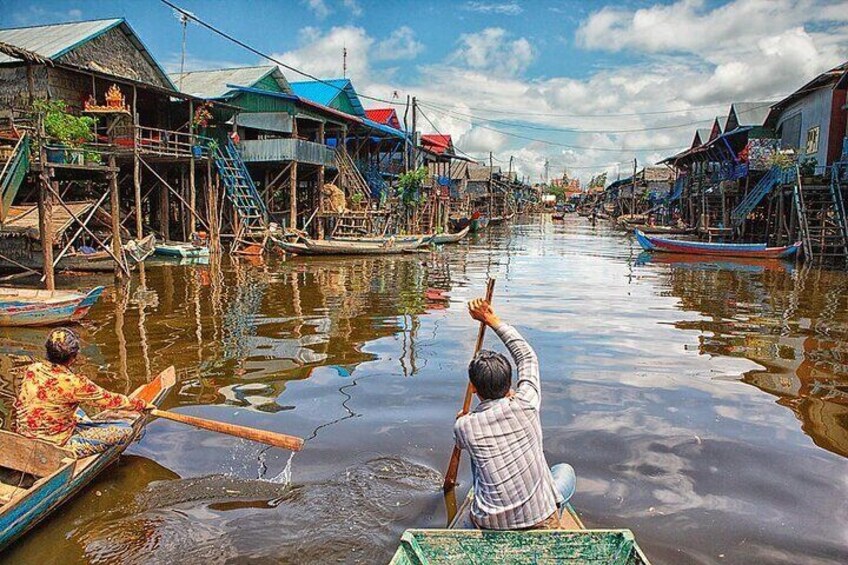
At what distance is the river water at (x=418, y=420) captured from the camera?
4.79 meters

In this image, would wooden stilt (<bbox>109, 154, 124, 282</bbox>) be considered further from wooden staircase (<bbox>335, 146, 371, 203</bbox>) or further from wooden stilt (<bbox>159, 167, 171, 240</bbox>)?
wooden staircase (<bbox>335, 146, 371, 203</bbox>)

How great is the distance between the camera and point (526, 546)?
11.6ft

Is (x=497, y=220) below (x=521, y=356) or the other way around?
the other way around

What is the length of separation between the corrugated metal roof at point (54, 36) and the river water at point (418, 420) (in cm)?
1042

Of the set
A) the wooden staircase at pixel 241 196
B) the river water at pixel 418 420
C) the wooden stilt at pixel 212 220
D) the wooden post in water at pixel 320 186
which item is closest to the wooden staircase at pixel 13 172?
the river water at pixel 418 420

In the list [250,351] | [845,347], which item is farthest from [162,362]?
[845,347]

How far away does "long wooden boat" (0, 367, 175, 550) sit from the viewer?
4270 millimetres

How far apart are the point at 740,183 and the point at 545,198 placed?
86904 mm

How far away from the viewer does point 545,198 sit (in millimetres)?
118562

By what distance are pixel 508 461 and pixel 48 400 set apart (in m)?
3.63

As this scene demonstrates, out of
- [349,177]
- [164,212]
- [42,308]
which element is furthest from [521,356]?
[349,177]

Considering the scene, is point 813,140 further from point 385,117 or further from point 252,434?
point 252,434

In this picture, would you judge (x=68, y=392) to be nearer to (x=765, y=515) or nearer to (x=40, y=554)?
(x=40, y=554)

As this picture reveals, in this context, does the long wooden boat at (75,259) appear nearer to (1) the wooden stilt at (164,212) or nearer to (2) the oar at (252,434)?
(1) the wooden stilt at (164,212)
